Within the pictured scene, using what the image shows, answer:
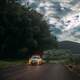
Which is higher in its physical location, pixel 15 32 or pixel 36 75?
pixel 15 32

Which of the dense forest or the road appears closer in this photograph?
the road

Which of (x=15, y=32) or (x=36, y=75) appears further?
(x=15, y=32)

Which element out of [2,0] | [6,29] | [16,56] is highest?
[2,0]

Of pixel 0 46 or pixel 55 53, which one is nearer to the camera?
pixel 0 46

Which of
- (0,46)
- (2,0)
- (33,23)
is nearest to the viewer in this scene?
(0,46)

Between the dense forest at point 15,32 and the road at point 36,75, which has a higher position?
the dense forest at point 15,32

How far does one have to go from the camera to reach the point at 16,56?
9031 centimetres

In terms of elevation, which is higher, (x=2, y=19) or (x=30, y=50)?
(x=2, y=19)

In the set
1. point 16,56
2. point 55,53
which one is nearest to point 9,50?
point 16,56

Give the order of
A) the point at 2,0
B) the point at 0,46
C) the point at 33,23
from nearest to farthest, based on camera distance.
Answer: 1. the point at 0,46
2. the point at 2,0
3. the point at 33,23

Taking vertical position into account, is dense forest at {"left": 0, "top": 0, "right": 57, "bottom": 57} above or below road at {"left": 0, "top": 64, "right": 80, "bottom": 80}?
above

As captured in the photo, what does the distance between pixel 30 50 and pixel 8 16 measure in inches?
389

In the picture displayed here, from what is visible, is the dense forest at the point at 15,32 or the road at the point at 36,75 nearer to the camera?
the road at the point at 36,75

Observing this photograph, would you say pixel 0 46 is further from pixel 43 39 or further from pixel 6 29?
pixel 43 39
